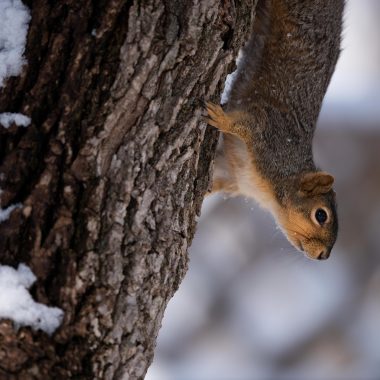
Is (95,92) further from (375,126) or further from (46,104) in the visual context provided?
(375,126)

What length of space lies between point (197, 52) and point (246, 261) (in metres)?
4.16

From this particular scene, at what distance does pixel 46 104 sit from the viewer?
1.79m

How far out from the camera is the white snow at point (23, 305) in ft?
5.52

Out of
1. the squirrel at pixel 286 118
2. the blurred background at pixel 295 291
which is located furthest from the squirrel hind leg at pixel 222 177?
the blurred background at pixel 295 291

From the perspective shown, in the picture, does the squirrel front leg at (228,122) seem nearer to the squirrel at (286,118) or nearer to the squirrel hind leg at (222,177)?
the squirrel at (286,118)

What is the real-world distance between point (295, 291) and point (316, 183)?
323 centimetres

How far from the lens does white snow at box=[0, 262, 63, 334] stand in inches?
66.2

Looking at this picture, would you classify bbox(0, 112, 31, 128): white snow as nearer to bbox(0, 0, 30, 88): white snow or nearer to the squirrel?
bbox(0, 0, 30, 88): white snow

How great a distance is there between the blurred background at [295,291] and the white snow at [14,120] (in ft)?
12.9

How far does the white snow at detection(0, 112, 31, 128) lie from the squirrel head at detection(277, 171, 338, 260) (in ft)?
4.57

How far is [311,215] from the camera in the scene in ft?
9.87

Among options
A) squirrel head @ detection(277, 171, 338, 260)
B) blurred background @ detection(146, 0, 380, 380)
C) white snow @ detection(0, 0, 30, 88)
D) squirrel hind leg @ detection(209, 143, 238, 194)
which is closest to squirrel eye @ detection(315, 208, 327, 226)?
squirrel head @ detection(277, 171, 338, 260)

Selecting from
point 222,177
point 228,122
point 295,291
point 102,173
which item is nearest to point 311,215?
point 222,177

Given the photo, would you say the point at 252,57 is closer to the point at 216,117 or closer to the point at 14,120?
the point at 216,117
